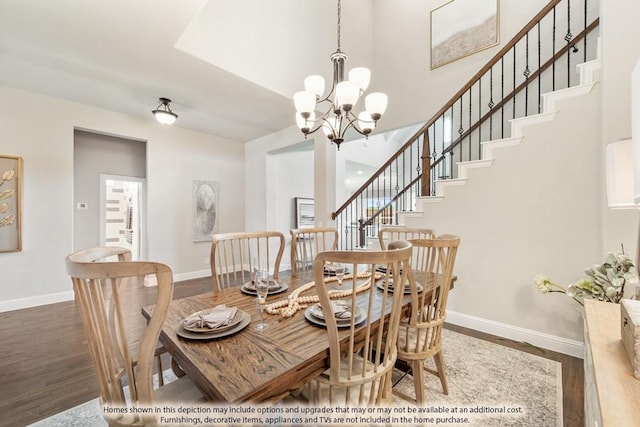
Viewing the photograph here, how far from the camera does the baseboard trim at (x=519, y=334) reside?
2260 mm

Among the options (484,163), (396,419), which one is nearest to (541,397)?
(396,419)

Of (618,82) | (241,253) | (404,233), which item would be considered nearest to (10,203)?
(241,253)

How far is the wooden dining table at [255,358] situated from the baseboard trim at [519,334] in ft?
7.47

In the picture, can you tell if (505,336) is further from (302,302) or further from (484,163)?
(302,302)

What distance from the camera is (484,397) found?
1.79 m

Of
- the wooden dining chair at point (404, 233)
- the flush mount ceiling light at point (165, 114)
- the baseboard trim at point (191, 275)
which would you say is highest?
the flush mount ceiling light at point (165, 114)

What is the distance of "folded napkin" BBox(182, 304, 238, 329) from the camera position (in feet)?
3.77

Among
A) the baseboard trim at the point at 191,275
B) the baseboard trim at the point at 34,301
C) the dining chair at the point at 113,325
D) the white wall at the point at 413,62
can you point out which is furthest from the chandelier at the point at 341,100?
the baseboard trim at the point at 34,301

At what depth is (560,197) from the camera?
2.30 metres

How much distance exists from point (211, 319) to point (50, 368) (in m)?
2.10

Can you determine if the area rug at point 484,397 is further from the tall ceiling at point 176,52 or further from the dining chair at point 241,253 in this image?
the tall ceiling at point 176,52

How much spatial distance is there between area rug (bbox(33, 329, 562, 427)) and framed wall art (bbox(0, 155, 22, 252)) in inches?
119

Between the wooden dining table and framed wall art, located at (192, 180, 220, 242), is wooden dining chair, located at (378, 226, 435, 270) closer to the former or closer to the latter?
the wooden dining table

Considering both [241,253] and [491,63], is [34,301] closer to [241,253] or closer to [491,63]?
[241,253]
